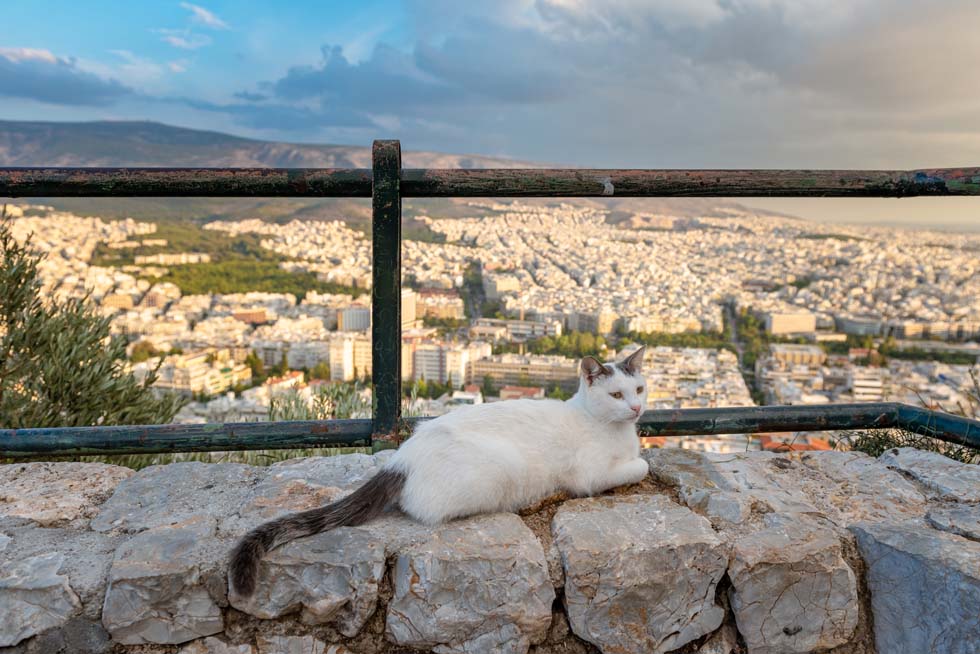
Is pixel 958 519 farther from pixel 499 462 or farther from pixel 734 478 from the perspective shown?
pixel 499 462

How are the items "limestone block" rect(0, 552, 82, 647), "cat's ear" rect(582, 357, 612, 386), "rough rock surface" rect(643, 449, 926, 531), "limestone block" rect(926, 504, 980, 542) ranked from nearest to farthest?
"limestone block" rect(0, 552, 82, 647) → "limestone block" rect(926, 504, 980, 542) → "rough rock surface" rect(643, 449, 926, 531) → "cat's ear" rect(582, 357, 612, 386)

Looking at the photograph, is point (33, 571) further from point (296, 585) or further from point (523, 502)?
point (523, 502)

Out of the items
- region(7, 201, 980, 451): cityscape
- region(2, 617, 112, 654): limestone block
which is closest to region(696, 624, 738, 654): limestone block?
region(2, 617, 112, 654): limestone block

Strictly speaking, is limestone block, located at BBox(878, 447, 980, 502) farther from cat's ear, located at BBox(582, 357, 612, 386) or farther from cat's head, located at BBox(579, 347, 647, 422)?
cat's ear, located at BBox(582, 357, 612, 386)

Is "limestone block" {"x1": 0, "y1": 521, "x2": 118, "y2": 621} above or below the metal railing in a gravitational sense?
below

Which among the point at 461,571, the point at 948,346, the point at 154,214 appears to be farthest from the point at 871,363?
the point at 154,214

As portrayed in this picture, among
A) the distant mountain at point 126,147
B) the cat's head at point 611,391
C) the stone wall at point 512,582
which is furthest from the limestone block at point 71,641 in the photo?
the distant mountain at point 126,147
